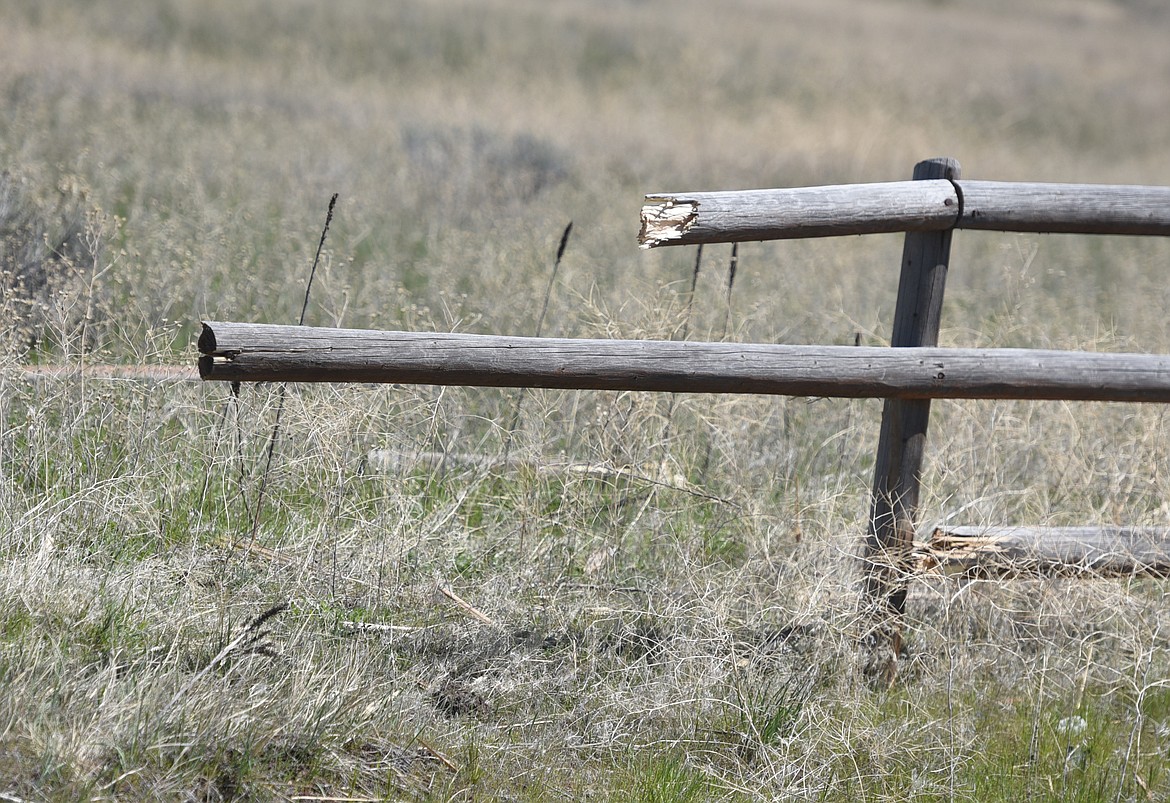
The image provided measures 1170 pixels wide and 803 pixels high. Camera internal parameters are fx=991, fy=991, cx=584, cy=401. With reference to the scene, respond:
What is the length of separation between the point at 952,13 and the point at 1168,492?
31008 millimetres

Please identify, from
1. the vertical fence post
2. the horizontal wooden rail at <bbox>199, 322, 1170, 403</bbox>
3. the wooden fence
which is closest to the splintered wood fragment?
the wooden fence

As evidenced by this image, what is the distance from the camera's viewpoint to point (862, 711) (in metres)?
3.19

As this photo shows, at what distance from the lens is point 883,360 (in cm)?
321

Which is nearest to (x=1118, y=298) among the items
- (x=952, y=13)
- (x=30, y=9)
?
(x=30, y=9)

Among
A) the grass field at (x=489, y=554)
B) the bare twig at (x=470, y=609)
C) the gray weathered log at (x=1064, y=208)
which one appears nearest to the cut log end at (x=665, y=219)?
the grass field at (x=489, y=554)

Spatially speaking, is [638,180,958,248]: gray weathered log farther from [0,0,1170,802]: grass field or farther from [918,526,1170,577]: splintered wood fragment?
[918,526,1170,577]: splintered wood fragment

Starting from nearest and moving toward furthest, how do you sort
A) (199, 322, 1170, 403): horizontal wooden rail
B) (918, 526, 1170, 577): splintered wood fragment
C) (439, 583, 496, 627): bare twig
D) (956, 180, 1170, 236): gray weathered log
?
(199, 322, 1170, 403): horizontal wooden rail, (439, 583, 496, 627): bare twig, (956, 180, 1170, 236): gray weathered log, (918, 526, 1170, 577): splintered wood fragment

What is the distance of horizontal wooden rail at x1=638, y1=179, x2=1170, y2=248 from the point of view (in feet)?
9.91

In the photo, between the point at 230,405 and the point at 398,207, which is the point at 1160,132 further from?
the point at 230,405

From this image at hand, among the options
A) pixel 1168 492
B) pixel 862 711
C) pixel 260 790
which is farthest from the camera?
pixel 1168 492

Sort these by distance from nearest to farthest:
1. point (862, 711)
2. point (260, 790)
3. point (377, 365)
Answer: point (260, 790)
point (377, 365)
point (862, 711)

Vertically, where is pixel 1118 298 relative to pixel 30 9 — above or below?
below

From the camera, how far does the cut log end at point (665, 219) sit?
2.98 meters

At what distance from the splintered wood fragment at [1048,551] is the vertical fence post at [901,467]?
139 mm
